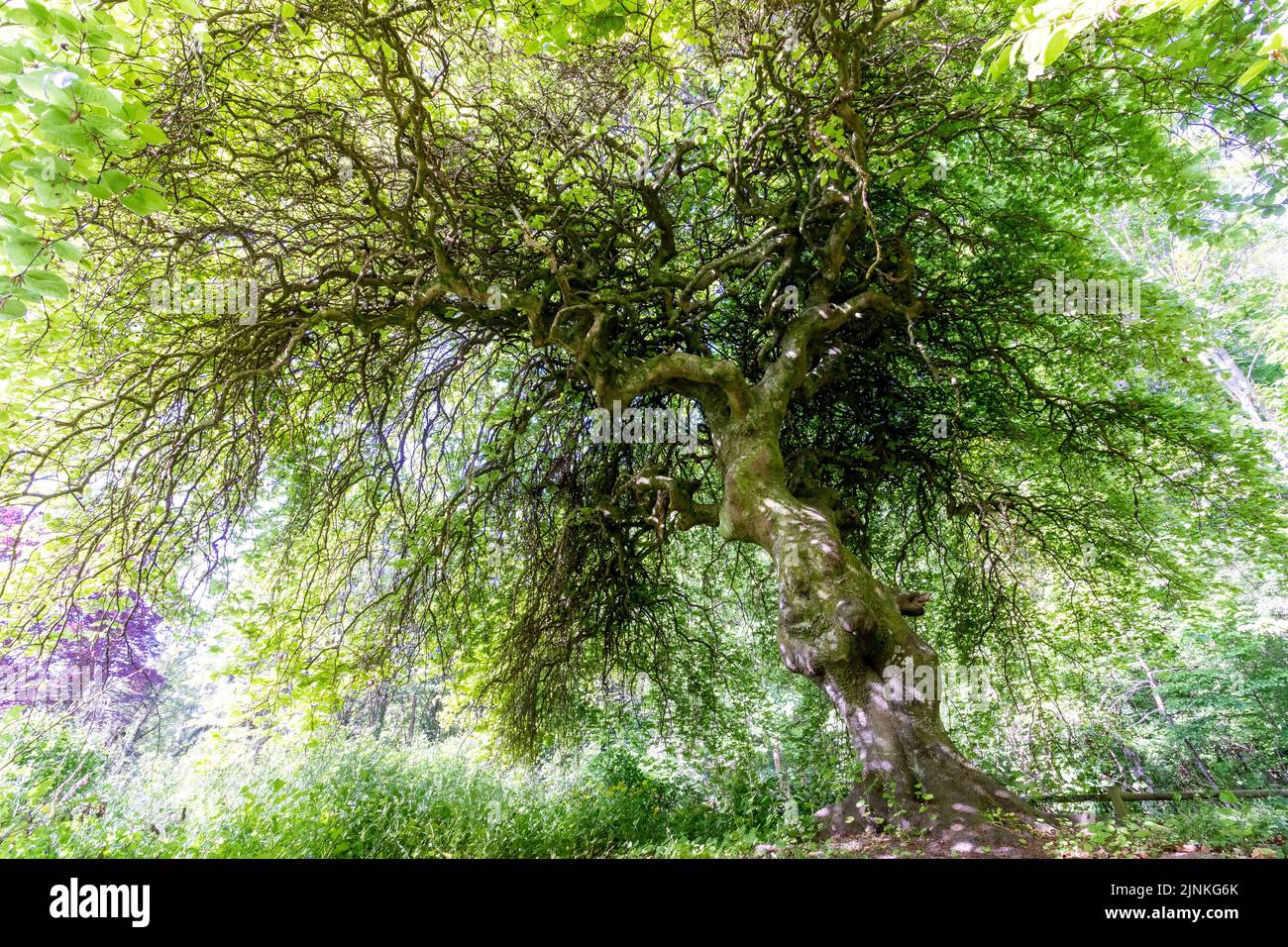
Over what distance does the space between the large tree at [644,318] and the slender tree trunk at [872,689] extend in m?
0.02

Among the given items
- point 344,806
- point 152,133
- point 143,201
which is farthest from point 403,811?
point 152,133

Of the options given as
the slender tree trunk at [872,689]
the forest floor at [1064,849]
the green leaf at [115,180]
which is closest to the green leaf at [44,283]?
the green leaf at [115,180]

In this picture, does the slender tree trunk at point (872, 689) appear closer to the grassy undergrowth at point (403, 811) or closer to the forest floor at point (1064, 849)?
the forest floor at point (1064, 849)

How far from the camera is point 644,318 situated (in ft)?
17.5

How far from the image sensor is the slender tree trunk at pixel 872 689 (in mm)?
3072

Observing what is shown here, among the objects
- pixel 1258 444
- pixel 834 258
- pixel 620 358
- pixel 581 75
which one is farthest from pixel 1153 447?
pixel 581 75

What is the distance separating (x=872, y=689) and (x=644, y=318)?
3.67 m

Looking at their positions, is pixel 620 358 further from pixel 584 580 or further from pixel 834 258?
pixel 584 580

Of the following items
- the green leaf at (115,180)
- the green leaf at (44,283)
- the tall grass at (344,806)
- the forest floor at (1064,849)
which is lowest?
the tall grass at (344,806)

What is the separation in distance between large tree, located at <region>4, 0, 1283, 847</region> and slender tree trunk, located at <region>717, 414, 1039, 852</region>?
2 cm

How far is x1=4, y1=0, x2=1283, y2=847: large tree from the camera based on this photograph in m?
3.46

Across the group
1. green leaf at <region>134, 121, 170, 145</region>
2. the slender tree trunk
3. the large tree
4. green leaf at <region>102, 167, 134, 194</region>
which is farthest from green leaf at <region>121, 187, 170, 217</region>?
the slender tree trunk

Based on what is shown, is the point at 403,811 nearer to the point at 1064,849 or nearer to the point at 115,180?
the point at 1064,849

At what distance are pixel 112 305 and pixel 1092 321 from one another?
26.2ft
